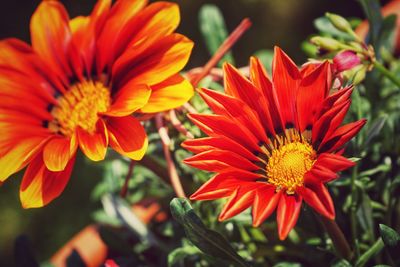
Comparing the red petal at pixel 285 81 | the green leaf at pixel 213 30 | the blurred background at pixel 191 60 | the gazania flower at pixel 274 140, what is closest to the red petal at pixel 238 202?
the gazania flower at pixel 274 140

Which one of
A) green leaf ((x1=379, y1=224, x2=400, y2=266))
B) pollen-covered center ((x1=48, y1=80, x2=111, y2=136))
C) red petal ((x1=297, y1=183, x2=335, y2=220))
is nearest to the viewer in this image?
red petal ((x1=297, y1=183, x2=335, y2=220))

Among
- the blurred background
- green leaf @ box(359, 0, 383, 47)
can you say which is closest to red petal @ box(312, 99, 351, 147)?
green leaf @ box(359, 0, 383, 47)

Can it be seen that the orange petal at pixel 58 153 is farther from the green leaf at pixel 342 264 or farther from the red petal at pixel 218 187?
the green leaf at pixel 342 264

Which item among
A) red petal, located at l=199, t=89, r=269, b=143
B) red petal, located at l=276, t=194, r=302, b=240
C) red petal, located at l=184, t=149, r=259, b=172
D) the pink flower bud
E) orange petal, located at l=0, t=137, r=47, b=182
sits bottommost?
red petal, located at l=276, t=194, r=302, b=240

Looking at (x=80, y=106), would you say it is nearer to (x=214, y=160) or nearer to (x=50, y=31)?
(x=50, y=31)

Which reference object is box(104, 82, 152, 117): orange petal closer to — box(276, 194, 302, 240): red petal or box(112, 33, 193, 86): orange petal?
box(112, 33, 193, 86): orange petal

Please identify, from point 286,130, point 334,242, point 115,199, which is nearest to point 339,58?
point 286,130
